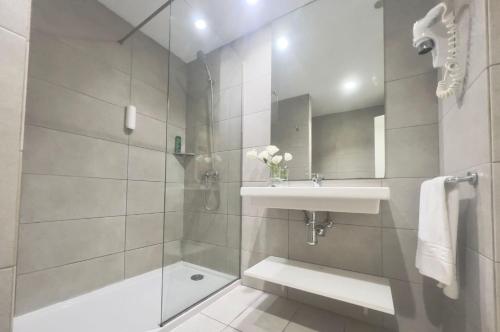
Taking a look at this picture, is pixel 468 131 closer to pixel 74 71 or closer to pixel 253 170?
pixel 253 170

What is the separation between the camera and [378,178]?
1337 millimetres

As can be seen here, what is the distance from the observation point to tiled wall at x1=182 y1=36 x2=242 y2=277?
180cm

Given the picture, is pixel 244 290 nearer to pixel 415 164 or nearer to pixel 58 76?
pixel 415 164

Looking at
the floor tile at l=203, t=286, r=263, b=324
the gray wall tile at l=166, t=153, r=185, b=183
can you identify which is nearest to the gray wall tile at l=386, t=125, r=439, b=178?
the floor tile at l=203, t=286, r=263, b=324

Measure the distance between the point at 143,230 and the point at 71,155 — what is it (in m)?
0.88

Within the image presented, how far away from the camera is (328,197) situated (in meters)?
1.10

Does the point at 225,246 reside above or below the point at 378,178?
below

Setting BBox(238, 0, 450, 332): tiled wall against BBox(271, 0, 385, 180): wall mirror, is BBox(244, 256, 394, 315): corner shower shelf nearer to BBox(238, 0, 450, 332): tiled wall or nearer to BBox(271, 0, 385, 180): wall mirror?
BBox(238, 0, 450, 332): tiled wall

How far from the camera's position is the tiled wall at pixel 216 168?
70.8 inches

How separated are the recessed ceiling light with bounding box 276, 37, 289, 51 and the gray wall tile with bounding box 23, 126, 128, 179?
64.6 inches

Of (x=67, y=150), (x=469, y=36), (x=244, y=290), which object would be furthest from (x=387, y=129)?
(x=67, y=150)

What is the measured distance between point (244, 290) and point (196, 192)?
0.92 m

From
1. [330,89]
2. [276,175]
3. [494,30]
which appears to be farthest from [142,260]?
[494,30]

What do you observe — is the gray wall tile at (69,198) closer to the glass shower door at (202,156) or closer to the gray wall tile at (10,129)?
the glass shower door at (202,156)
